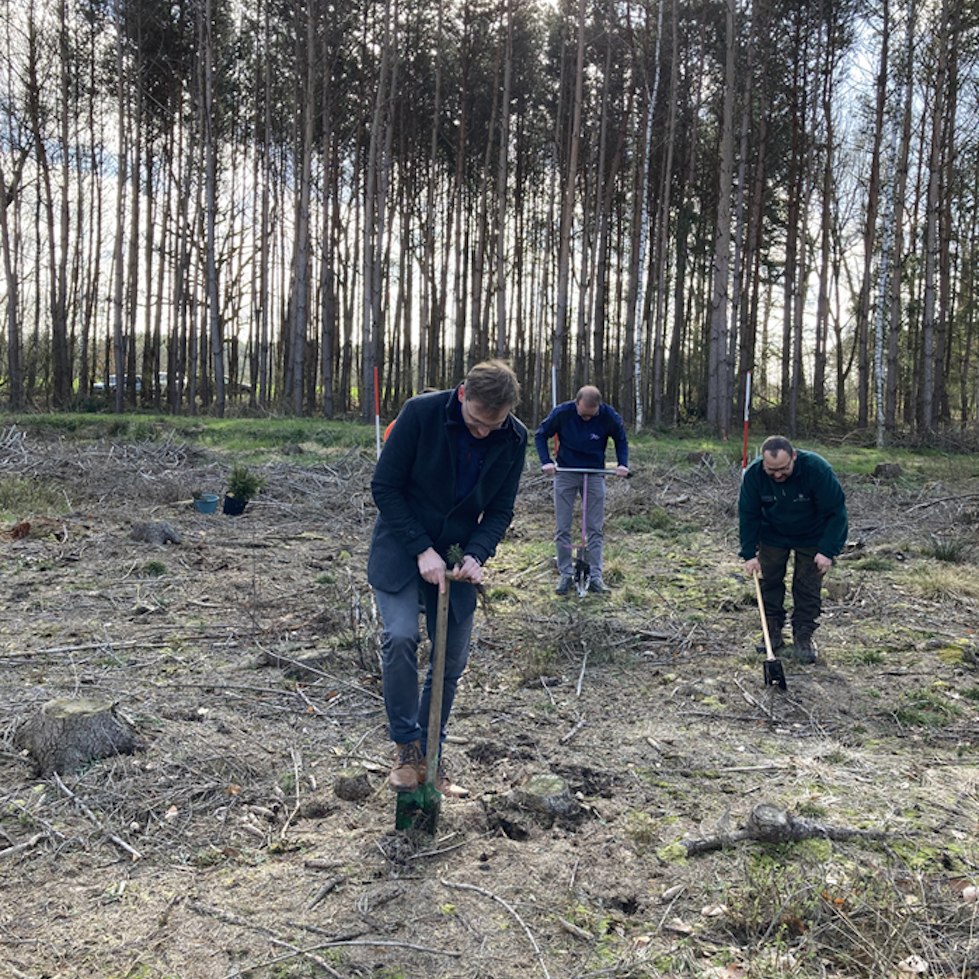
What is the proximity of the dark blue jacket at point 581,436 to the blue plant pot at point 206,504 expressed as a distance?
16.6 feet

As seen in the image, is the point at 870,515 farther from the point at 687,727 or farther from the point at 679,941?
the point at 679,941

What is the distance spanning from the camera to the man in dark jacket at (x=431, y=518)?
341cm

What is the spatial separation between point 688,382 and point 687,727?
25732mm

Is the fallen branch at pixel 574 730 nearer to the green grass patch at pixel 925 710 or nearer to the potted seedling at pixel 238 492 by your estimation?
the green grass patch at pixel 925 710

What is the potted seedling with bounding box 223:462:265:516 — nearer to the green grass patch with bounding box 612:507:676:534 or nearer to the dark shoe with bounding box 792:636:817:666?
the green grass patch with bounding box 612:507:676:534

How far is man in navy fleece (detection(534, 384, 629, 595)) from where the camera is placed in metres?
7.80

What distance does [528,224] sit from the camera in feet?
103

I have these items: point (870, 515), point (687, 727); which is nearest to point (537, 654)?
point (687, 727)

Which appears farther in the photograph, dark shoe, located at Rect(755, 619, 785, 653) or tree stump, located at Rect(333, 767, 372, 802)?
dark shoe, located at Rect(755, 619, 785, 653)

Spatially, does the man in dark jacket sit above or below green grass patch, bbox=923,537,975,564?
above

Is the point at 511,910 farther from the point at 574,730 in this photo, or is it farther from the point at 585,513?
the point at 585,513

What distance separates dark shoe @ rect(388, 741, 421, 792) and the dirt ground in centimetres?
20

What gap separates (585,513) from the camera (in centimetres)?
790

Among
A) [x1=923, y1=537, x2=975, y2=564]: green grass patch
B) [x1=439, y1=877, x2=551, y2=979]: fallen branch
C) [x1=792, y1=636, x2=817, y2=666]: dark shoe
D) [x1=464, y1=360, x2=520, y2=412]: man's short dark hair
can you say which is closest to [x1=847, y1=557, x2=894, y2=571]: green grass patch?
[x1=923, y1=537, x2=975, y2=564]: green grass patch
